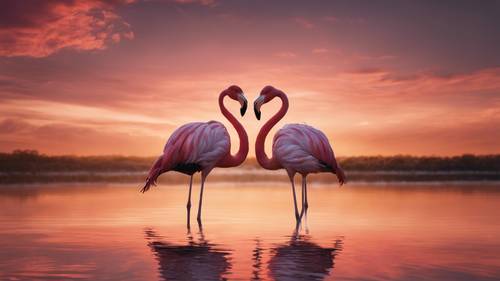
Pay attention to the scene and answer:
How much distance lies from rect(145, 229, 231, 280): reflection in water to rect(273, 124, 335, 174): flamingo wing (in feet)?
10.0

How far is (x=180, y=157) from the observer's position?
437 inches

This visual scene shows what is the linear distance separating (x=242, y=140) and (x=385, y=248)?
4459mm

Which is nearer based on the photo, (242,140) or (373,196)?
(242,140)

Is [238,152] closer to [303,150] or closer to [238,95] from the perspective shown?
[238,95]

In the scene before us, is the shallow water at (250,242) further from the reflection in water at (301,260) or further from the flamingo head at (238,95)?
the flamingo head at (238,95)

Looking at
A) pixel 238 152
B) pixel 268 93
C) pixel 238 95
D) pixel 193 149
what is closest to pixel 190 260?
pixel 193 149

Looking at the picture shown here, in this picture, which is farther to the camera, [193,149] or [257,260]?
[193,149]

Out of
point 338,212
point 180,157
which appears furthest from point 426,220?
point 180,157

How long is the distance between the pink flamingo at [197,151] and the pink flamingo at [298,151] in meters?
0.38

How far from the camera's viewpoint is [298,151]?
11258 mm

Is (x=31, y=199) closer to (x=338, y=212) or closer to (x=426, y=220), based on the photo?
(x=338, y=212)

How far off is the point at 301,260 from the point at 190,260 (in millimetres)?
1174

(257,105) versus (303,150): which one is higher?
(257,105)

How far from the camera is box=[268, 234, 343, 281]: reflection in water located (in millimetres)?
6102
